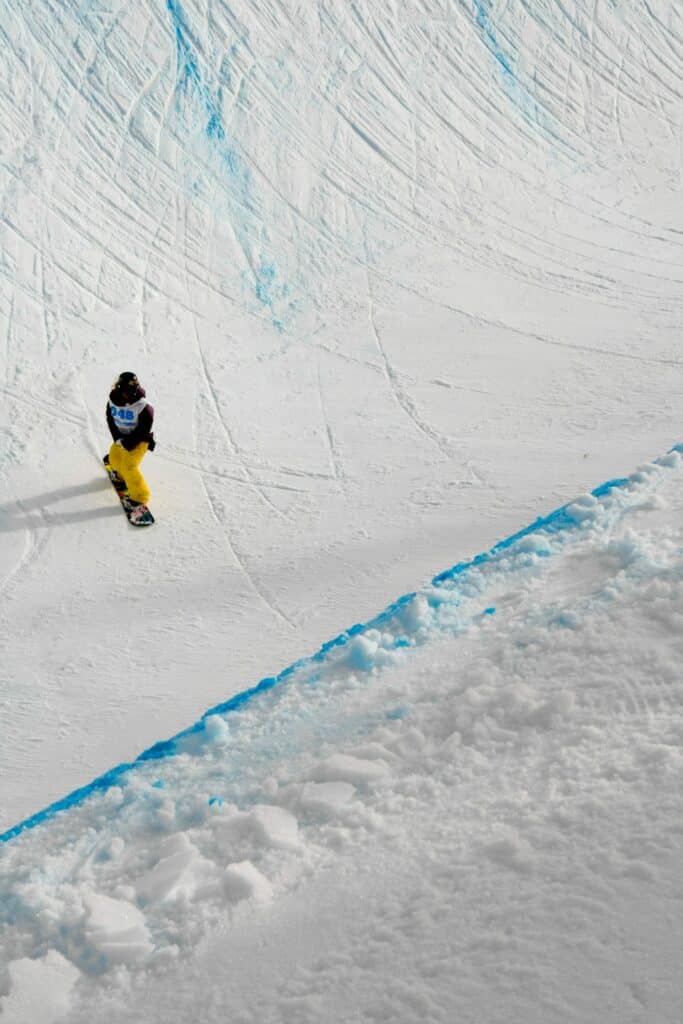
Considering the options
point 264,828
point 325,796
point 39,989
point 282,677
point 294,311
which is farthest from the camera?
point 294,311

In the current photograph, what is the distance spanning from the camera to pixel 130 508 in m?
6.61

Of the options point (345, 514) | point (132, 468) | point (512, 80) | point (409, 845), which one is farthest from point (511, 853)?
point (512, 80)

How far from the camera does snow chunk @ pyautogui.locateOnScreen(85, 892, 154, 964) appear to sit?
10.6 feet

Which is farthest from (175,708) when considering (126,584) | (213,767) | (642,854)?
(642,854)

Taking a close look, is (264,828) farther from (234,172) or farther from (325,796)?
(234,172)

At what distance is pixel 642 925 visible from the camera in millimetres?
2816

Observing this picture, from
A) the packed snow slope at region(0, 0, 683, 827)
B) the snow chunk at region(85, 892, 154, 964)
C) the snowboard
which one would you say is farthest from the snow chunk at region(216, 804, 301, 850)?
the snowboard

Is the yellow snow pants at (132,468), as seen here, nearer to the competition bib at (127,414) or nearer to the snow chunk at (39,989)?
the competition bib at (127,414)

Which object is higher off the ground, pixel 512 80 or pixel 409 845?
pixel 512 80

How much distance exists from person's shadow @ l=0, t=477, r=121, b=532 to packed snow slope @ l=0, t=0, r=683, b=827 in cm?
2

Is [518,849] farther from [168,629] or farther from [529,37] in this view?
[529,37]

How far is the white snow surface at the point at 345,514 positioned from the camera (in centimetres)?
312

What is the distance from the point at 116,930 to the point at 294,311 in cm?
631

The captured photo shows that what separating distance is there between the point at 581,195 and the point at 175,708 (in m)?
7.55
